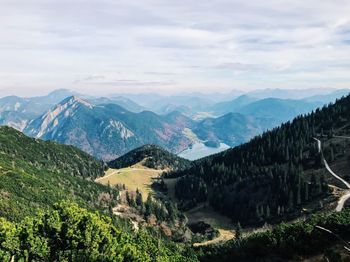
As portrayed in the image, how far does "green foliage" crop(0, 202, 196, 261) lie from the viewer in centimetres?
6094

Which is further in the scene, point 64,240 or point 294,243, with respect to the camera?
point 294,243

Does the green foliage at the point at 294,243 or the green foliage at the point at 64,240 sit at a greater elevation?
the green foliage at the point at 64,240

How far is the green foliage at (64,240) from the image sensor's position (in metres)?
60.9

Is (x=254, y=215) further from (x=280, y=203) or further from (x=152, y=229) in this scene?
(x=152, y=229)

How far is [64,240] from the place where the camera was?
64.6 metres

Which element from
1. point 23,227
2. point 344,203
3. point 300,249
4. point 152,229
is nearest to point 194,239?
point 152,229

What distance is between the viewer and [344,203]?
472ft

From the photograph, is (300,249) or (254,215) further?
(254,215)

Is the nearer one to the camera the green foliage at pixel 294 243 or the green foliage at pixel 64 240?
the green foliage at pixel 64 240

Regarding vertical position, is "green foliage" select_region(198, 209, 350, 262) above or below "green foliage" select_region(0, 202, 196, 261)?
below

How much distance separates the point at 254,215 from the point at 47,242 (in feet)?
480

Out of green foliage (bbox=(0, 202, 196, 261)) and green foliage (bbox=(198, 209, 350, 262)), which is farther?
green foliage (bbox=(198, 209, 350, 262))

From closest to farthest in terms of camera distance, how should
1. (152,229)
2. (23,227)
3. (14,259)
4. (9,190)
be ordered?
(14,259), (23,227), (9,190), (152,229)

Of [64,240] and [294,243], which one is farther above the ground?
[64,240]
